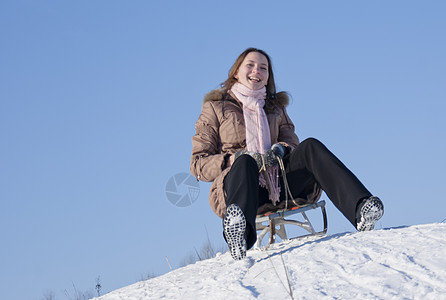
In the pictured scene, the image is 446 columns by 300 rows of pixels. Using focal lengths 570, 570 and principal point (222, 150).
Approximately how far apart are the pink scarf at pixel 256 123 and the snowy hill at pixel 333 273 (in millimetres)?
526

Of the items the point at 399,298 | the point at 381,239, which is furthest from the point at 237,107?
the point at 399,298

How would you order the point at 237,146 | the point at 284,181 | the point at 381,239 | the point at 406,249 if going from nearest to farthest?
the point at 406,249, the point at 381,239, the point at 284,181, the point at 237,146

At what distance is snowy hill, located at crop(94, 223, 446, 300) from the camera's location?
2.68 m

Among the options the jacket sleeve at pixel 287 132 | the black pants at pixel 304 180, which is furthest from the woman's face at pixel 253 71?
the black pants at pixel 304 180

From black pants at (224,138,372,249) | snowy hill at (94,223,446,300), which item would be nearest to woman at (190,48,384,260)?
black pants at (224,138,372,249)

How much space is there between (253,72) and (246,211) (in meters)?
1.60

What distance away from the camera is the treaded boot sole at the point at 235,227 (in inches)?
130

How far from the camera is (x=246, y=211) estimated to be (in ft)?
11.1

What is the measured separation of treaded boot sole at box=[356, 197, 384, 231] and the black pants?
0.07 meters

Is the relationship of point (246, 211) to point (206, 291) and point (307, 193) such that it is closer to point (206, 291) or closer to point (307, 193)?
point (206, 291)

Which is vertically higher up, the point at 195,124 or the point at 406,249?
the point at 195,124

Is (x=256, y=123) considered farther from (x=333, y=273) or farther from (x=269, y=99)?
(x=333, y=273)

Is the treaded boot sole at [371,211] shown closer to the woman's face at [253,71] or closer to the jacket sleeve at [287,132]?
the jacket sleeve at [287,132]

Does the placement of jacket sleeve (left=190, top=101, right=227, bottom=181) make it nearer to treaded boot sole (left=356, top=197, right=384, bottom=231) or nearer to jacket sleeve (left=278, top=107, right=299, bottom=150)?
jacket sleeve (left=278, top=107, right=299, bottom=150)
